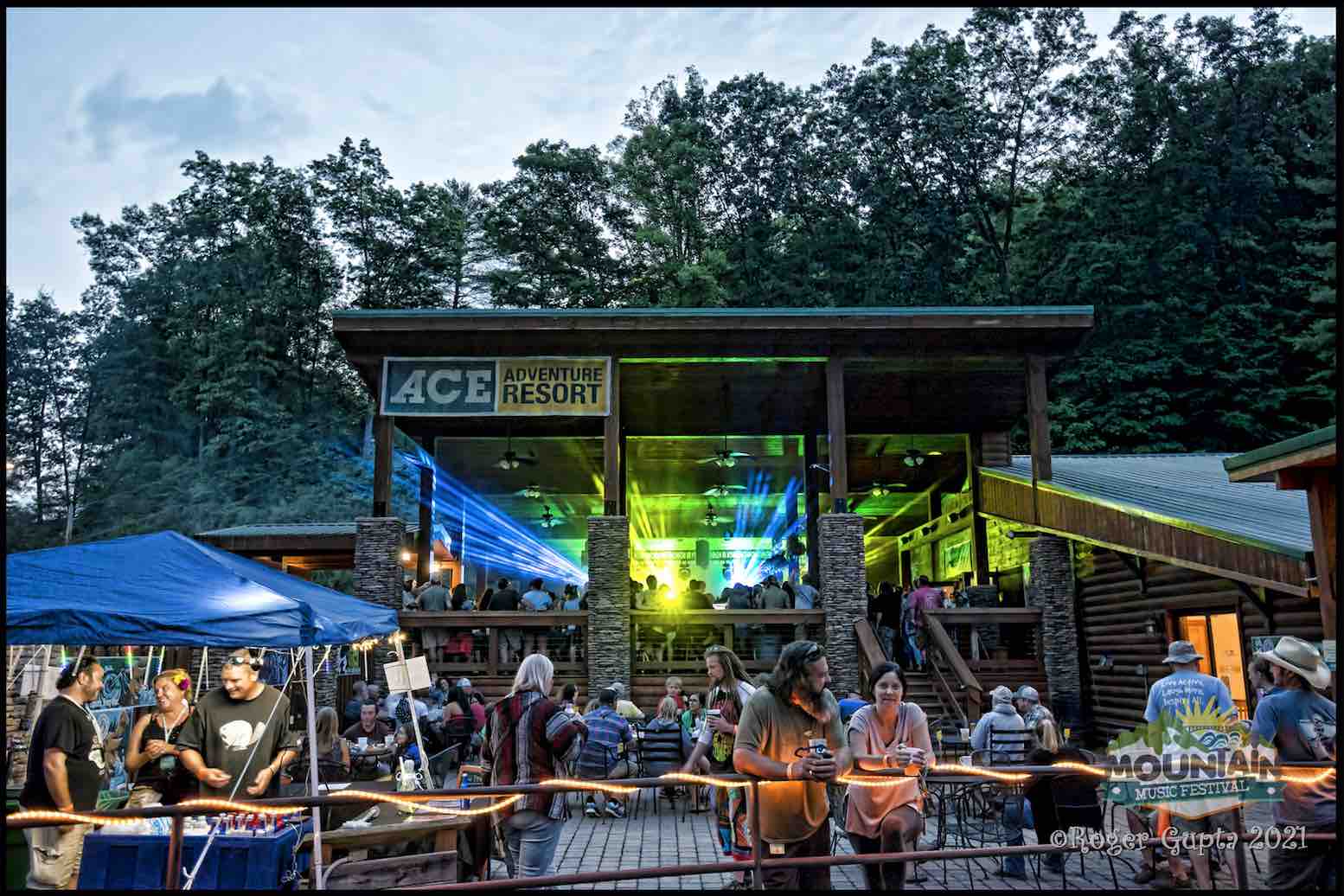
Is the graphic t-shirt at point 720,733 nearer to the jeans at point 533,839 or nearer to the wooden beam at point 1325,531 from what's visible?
the jeans at point 533,839

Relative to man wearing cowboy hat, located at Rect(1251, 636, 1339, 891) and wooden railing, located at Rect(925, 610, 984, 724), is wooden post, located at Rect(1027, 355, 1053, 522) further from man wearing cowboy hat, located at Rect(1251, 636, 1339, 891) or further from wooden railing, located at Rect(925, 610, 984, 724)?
man wearing cowboy hat, located at Rect(1251, 636, 1339, 891)

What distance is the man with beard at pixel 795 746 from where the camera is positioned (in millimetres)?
5324

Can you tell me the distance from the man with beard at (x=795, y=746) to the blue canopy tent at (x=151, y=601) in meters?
3.43

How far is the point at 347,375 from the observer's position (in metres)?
44.2

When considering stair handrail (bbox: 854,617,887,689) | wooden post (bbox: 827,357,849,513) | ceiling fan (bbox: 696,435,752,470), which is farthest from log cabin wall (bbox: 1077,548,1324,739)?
ceiling fan (bbox: 696,435,752,470)

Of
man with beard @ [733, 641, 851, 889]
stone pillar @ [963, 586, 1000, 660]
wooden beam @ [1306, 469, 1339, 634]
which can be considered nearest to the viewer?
man with beard @ [733, 641, 851, 889]

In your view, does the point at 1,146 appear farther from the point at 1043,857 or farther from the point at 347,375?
the point at 347,375

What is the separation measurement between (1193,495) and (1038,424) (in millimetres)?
2660

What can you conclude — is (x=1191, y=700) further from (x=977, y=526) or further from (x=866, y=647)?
(x=977, y=526)

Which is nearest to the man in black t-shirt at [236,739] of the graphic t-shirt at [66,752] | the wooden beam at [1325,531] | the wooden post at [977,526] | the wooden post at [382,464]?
the graphic t-shirt at [66,752]

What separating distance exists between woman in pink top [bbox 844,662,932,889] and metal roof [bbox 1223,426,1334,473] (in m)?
3.95

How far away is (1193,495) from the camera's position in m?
14.3

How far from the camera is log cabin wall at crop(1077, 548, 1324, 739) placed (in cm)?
1267

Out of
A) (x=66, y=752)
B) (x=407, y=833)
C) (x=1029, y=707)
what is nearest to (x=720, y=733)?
(x=407, y=833)
